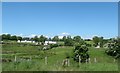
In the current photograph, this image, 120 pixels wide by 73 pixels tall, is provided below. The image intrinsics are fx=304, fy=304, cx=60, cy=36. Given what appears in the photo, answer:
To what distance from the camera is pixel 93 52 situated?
247ft

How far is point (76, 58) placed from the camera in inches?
2213

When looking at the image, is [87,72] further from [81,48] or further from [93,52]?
[93,52]

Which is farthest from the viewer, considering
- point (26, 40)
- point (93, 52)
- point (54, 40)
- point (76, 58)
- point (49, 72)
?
point (54, 40)

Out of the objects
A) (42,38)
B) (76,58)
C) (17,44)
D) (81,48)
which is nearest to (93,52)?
(81,48)

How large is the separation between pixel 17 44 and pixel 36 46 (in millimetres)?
13411

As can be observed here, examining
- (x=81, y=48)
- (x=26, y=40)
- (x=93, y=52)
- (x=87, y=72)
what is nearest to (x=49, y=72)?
(x=87, y=72)

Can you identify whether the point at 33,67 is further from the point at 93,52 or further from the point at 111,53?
the point at 93,52

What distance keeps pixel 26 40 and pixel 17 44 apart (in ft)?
55.7

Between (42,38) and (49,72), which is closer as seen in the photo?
(49,72)

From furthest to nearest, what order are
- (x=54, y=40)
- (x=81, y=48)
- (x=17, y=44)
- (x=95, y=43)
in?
1. (x=54, y=40)
2. (x=95, y=43)
3. (x=17, y=44)
4. (x=81, y=48)

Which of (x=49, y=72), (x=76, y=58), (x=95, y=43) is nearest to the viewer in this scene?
(x=49, y=72)

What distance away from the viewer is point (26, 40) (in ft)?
356

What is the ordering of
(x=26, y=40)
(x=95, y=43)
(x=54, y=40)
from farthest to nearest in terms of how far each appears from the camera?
(x=54, y=40), (x=26, y=40), (x=95, y=43)

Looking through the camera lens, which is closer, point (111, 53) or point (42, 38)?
point (111, 53)
